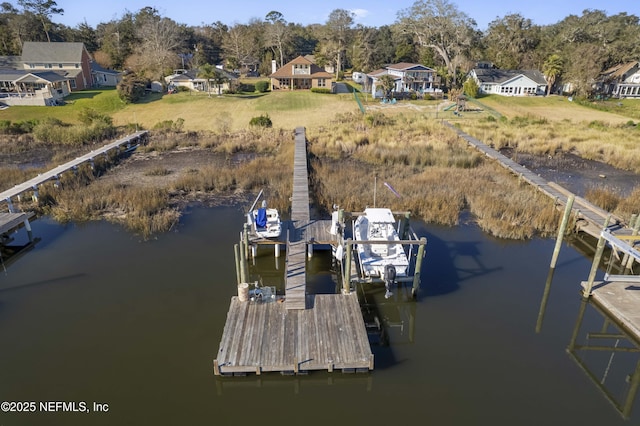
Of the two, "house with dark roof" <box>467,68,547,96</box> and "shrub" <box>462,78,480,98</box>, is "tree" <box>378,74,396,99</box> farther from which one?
"house with dark roof" <box>467,68,547,96</box>

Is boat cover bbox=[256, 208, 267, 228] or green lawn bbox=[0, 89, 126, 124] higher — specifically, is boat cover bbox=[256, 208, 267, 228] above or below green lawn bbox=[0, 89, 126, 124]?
below

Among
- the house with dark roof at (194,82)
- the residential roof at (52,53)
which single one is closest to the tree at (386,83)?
the house with dark roof at (194,82)

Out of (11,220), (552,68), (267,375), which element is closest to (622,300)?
(267,375)

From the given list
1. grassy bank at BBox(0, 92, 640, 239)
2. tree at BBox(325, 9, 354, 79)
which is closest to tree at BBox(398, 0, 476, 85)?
tree at BBox(325, 9, 354, 79)

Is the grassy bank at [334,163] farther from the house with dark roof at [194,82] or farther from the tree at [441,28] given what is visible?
the tree at [441,28]

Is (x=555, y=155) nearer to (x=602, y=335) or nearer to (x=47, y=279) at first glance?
(x=602, y=335)

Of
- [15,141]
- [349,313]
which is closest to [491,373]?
[349,313]

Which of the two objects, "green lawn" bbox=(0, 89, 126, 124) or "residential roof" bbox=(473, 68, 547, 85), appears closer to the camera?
"green lawn" bbox=(0, 89, 126, 124)
